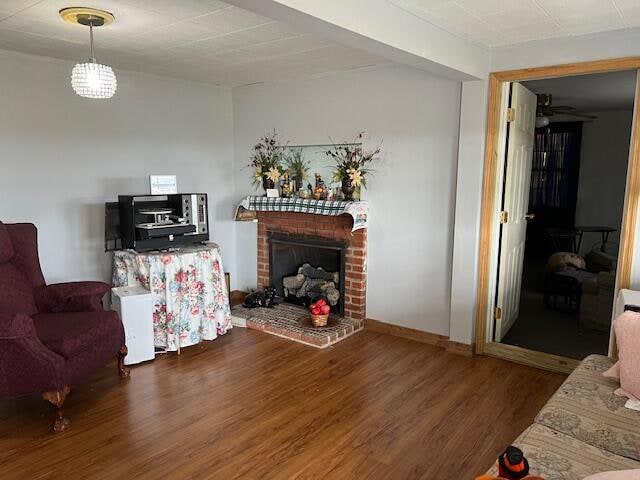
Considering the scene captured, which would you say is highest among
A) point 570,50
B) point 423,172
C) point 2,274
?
point 570,50

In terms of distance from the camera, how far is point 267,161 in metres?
4.38

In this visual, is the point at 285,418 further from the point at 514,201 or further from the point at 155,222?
the point at 514,201

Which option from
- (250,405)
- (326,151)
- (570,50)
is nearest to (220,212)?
(326,151)

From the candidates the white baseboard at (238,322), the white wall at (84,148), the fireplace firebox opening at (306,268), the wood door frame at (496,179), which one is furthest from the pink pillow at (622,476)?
the white wall at (84,148)

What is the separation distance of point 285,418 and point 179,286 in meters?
1.41

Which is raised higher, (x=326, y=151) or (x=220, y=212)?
(x=326, y=151)

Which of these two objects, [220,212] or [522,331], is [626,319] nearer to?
[522,331]

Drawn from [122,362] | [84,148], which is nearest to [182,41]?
[84,148]

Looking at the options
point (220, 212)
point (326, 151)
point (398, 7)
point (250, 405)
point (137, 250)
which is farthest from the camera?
point (220, 212)

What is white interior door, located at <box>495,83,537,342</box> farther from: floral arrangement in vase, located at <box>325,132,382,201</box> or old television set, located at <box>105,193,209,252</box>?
old television set, located at <box>105,193,209,252</box>

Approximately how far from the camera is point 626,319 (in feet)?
6.86

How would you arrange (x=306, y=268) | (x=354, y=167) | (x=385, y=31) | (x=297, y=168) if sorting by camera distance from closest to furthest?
(x=385, y=31) < (x=354, y=167) < (x=297, y=168) < (x=306, y=268)

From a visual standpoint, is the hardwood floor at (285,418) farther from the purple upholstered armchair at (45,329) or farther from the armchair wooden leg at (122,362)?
the purple upholstered armchair at (45,329)

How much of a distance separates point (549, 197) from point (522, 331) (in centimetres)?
383
